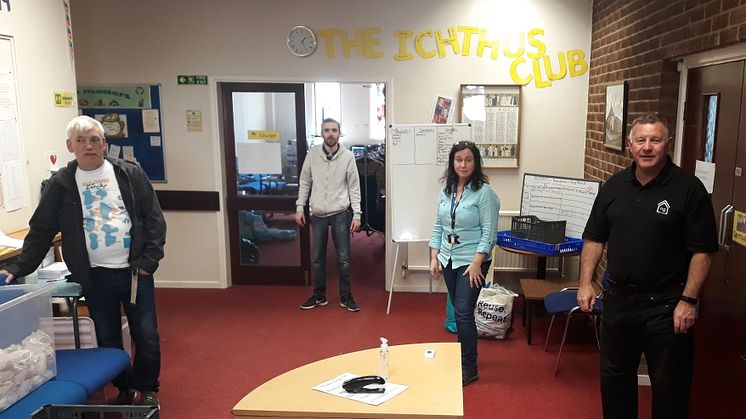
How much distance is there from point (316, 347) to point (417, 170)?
1609mm

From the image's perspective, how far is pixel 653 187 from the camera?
2.35 metres

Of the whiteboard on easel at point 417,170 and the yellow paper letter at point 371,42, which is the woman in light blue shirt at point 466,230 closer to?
the whiteboard on easel at point 417,170

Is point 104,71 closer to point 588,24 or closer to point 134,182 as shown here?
point 134,182

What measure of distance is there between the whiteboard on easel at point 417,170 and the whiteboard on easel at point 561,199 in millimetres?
691

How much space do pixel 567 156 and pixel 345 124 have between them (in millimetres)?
5078

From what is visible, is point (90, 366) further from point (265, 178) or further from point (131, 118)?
point (131, 118)

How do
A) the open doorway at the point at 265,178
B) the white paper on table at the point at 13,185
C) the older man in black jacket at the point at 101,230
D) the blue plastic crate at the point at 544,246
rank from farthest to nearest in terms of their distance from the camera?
the open doorway at the point at 265,178, the blue plastic crate at the point at 544,246, the white paper on table at the point at 13,185, the older man in black jacket at the point at 101,230

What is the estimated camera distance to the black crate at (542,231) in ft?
14.0

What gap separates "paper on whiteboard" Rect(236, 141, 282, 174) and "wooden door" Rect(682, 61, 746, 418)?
3.43m

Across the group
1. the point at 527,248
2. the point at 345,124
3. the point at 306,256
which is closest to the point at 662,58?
the point at 527,248

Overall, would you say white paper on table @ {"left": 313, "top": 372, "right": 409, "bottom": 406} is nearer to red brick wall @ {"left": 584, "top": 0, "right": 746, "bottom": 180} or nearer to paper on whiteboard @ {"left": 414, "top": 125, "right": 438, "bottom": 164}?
red brick wall @ {"left": 584, "top": 0, "right": 746, "bottom": 180}

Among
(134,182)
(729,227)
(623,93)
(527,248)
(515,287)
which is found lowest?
(515,287)

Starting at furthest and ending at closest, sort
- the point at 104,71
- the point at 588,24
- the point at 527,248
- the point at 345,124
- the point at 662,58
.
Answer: the point at 345,124 → the point at 104,71 → the point at 588,24 → the point at 527,248 → the point at 662,58

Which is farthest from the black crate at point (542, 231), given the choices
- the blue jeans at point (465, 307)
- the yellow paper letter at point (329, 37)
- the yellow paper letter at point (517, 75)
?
the yellow paper letter at point (329, 37)
